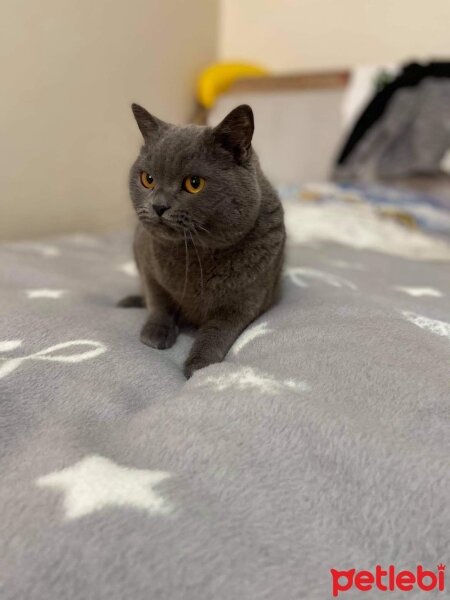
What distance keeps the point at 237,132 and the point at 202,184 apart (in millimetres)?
106

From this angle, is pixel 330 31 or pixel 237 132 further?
pixel 330 31

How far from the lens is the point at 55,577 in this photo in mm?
387

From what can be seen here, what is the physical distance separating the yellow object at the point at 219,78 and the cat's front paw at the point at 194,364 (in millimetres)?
1885

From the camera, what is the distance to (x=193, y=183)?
0.75 metres

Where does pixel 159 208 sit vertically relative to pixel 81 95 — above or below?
below

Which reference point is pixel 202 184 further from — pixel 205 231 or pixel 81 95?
pixel 81 95

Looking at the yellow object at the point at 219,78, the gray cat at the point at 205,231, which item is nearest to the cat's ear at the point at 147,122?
the gray cat at the point at 205,231

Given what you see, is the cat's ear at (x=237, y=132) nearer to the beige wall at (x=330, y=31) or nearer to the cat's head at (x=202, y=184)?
the cat's head at (x=202, y=184)

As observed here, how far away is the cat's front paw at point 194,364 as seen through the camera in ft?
2.37

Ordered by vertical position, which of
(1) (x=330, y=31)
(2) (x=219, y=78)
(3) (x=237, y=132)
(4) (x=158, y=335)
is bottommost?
(4) (x=158, y=335)

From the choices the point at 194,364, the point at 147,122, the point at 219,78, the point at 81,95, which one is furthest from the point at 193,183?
the point at 219,78

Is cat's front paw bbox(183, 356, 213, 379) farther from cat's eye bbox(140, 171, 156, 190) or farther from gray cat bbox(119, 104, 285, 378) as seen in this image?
cat's eye bbox(140, 171, 156, 190)

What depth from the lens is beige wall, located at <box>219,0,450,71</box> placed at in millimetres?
2064

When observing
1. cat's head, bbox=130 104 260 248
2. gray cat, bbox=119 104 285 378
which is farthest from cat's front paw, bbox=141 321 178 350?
cat's head, bbox=130 104 260 248
